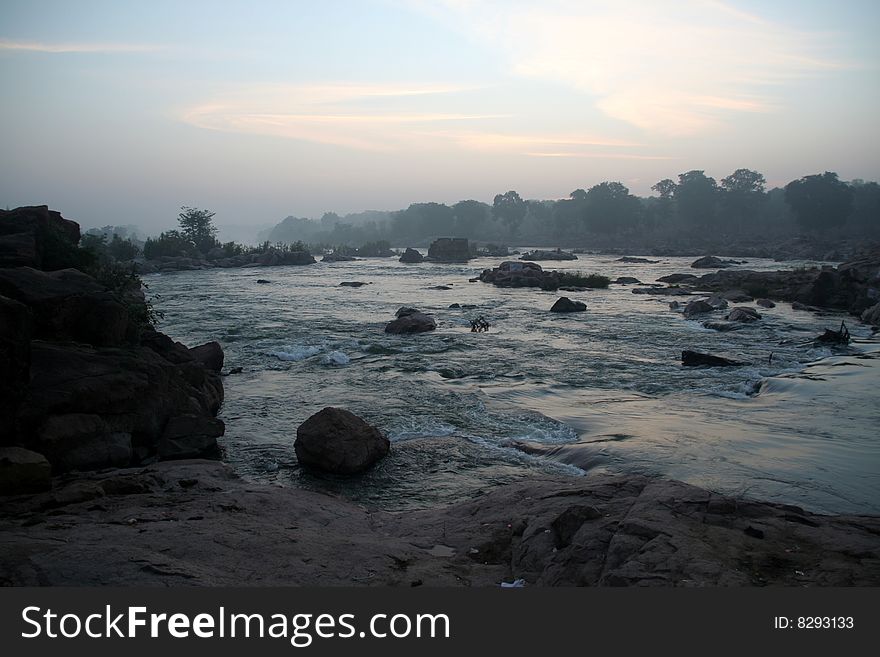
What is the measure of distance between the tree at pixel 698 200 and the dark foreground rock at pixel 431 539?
125 metres

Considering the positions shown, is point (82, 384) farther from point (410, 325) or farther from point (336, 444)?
point (410, 325)

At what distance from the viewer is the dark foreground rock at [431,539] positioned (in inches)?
187

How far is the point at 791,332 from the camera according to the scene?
22.9m

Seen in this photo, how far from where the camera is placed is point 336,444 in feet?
30.3

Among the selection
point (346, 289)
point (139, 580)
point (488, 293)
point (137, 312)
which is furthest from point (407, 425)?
point (346, 289)

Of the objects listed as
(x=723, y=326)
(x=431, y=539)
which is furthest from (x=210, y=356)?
(x=723, y=326)

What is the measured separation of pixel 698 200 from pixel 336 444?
410 ft

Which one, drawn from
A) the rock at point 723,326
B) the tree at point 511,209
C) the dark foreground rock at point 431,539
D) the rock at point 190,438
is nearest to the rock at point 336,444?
the dark foreground rock at point 431,539

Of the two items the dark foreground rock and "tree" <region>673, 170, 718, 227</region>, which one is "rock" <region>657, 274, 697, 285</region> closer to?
the dark foreground rock

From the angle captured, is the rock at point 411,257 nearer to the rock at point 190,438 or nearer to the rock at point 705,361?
the rock at point 705,361

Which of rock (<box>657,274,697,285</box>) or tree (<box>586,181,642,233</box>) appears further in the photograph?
tree (<box>586,181,642,233</box>)

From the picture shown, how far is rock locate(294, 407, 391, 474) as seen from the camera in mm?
9242

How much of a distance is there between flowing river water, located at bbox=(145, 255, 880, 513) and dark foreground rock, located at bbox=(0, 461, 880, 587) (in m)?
1.79

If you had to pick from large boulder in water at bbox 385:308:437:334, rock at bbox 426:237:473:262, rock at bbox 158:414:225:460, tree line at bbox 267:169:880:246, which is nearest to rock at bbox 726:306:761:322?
large boulder in water at bbox 385:308:437:334
